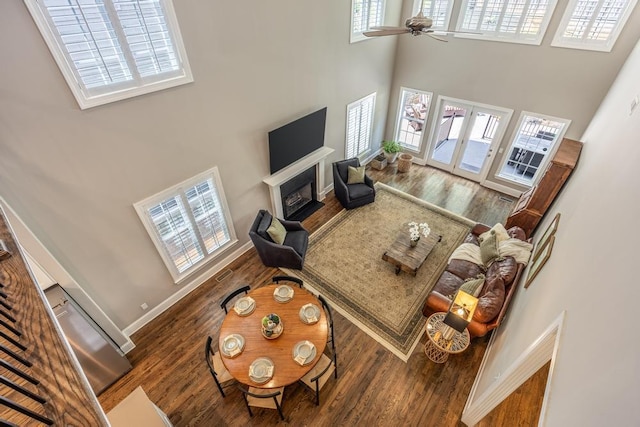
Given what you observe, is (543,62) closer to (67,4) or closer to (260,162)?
(260,162)

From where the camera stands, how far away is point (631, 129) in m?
2.79

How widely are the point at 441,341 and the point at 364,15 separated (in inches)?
249

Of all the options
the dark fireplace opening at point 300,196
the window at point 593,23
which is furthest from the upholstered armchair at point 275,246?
the window at point 593,23

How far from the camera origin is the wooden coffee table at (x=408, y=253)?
5.23 metres

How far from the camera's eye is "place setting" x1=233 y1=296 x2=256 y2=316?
12.7 ft

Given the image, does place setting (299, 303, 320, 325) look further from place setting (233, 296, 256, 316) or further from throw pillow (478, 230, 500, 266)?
throw pillow (478, 230, 500, 266)

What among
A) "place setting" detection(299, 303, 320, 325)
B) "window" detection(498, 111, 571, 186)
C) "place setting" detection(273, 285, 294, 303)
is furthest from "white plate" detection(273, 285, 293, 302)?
"window" detection(498, 111, 571, 186)

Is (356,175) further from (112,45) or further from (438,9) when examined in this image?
(112,45)

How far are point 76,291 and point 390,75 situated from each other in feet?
26.4

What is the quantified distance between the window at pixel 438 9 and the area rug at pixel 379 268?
408 centimetres

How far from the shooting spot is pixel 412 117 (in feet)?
27.4

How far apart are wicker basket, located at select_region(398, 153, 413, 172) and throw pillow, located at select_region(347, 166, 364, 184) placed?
1.81m

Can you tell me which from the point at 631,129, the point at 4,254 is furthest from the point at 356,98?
the point at 4,254

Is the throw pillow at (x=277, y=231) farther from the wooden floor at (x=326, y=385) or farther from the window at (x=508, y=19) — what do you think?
the window at (x=508, y=19)
